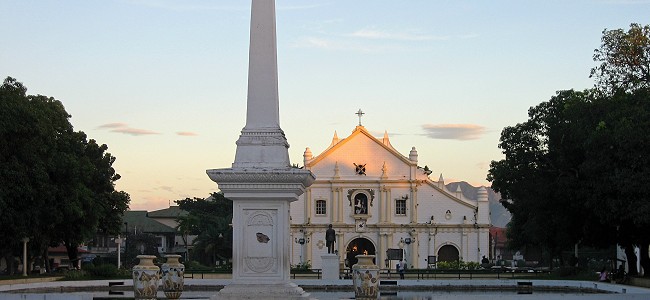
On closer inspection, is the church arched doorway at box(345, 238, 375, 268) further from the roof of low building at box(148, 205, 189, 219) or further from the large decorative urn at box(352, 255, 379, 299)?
the large decorative urn at box(352, 255, 379, 299)

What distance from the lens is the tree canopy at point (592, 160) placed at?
1609 inches

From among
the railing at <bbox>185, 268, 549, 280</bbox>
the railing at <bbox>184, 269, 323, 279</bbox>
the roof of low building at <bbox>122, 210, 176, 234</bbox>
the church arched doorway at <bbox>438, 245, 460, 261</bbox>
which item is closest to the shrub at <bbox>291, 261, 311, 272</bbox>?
the railing at <bbox>185, 268, 549, 280</bbox>

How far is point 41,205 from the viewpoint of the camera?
157ft

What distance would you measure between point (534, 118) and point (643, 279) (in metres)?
16.6

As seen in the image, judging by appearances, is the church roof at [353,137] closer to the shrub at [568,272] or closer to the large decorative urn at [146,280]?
the shrub at [568,272]

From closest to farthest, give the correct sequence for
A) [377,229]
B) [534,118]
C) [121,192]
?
[534,118] < [121,192] < [377,229]

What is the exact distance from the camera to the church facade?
8925cm

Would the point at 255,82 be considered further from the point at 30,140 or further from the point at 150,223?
the point at 150,223

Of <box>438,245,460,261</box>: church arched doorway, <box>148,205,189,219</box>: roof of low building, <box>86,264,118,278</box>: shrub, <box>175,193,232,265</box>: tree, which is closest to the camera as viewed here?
<box>86,264,118,278</box>: shrub

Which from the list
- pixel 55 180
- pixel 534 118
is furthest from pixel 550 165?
pixel 55 180

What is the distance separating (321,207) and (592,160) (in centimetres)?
4799

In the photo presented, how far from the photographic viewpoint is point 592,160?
145 feet

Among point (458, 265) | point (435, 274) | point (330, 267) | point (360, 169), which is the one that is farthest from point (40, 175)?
point (360, 169)

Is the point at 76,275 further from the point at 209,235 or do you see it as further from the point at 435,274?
the point at 209,235
